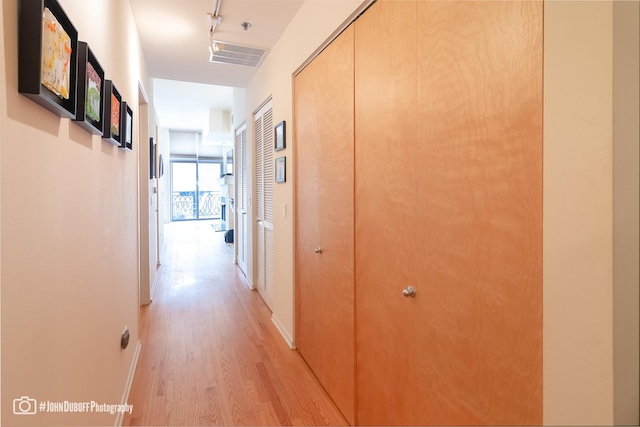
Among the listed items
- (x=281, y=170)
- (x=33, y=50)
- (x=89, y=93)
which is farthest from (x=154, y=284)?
(x=33, y=50)

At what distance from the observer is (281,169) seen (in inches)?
113

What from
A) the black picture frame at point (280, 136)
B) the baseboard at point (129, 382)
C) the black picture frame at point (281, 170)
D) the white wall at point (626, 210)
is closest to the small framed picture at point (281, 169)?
the black picture frame at point (281, 170)

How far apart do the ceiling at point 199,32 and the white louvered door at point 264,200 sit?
2.06 ft

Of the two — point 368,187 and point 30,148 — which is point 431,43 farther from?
point 30,148

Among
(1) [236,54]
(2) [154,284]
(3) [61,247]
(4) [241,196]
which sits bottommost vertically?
(2) [154,284]

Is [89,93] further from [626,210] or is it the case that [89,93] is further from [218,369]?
[218,369]

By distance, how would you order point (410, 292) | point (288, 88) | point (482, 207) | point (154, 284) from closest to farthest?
1. point (482, 207)
2. point (410, 292)
3. point (288, 88)
4. point (154, 284)

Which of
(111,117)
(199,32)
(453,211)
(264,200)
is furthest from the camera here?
(264,200)

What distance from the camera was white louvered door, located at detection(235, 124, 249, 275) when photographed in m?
4.74

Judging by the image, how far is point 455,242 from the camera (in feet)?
3.52

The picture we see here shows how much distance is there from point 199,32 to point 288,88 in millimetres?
985

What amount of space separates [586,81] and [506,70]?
0.23 metres

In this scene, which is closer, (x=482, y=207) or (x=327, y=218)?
(x=482, y=207)

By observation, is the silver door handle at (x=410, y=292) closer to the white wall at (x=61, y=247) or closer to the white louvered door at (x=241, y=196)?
the white wall at (x=61, y=247)
